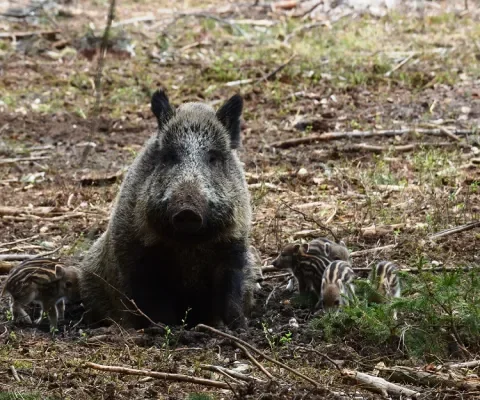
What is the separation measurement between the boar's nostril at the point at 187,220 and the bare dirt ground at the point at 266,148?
636 mm

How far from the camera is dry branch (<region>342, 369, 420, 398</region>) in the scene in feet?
16.2

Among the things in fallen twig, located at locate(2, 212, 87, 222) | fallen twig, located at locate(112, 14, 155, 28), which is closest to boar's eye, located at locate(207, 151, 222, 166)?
fallen twig, located at locate(2, 212, 87, 222)

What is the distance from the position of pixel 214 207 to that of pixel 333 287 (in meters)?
0.98

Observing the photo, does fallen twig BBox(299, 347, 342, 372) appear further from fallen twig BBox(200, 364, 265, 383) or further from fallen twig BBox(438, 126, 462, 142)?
fallen twig BBox(438, 126, 462, 142)

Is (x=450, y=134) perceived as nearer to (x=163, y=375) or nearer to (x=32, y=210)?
(x=32, y=210)

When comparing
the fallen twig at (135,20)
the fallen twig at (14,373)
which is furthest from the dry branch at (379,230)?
the fallen twig at (135,20)

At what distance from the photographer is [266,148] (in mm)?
12016

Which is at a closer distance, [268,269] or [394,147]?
[268,269]

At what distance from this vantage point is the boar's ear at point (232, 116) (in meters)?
7.23

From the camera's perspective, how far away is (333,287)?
667 cm

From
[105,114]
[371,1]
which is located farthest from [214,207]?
[371,1]

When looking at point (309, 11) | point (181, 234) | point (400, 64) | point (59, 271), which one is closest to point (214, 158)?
point (181, 234)

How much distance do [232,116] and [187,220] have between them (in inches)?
58.7

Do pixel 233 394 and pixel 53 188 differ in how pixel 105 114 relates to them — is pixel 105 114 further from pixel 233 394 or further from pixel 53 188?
pixel 233 394
